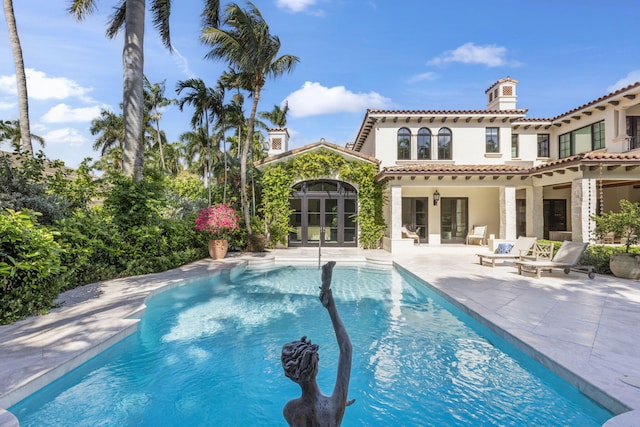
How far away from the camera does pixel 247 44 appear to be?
14.2 metres

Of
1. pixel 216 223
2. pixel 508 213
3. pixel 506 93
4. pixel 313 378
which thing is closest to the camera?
pixel 313 378

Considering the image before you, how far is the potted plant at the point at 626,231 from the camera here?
8.66 m

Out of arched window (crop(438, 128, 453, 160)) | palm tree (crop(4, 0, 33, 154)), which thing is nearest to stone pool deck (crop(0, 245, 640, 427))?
palm tree (crop(4, 0, 33, 154))

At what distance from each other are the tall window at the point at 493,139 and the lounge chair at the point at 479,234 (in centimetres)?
420

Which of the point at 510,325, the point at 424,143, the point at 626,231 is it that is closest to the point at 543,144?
the point at 424,143

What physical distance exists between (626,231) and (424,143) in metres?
10.2

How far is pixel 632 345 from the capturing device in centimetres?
435

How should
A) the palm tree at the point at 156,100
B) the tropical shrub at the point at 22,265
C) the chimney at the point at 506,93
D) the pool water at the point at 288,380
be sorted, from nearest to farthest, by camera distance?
the pool water at the point at 288,380, the tropical shrub at the point at 22,265, the chimney at the point at 506,93, the palm tree at the point at 156,100

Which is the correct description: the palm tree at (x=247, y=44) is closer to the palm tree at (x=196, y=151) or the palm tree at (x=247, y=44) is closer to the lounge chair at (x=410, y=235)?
the lounge chair at (x=410, y=235)

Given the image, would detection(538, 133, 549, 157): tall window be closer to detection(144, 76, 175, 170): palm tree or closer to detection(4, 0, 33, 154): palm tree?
detection(4, 0, 33, 154): palm tree

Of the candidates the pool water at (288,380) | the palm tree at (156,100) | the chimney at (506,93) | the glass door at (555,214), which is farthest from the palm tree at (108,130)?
the glass door at (555,214)

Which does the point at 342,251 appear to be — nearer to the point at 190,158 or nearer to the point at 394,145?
the point at 394,145

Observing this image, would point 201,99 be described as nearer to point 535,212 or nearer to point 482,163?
point 482,163

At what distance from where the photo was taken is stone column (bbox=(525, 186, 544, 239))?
588 inches
